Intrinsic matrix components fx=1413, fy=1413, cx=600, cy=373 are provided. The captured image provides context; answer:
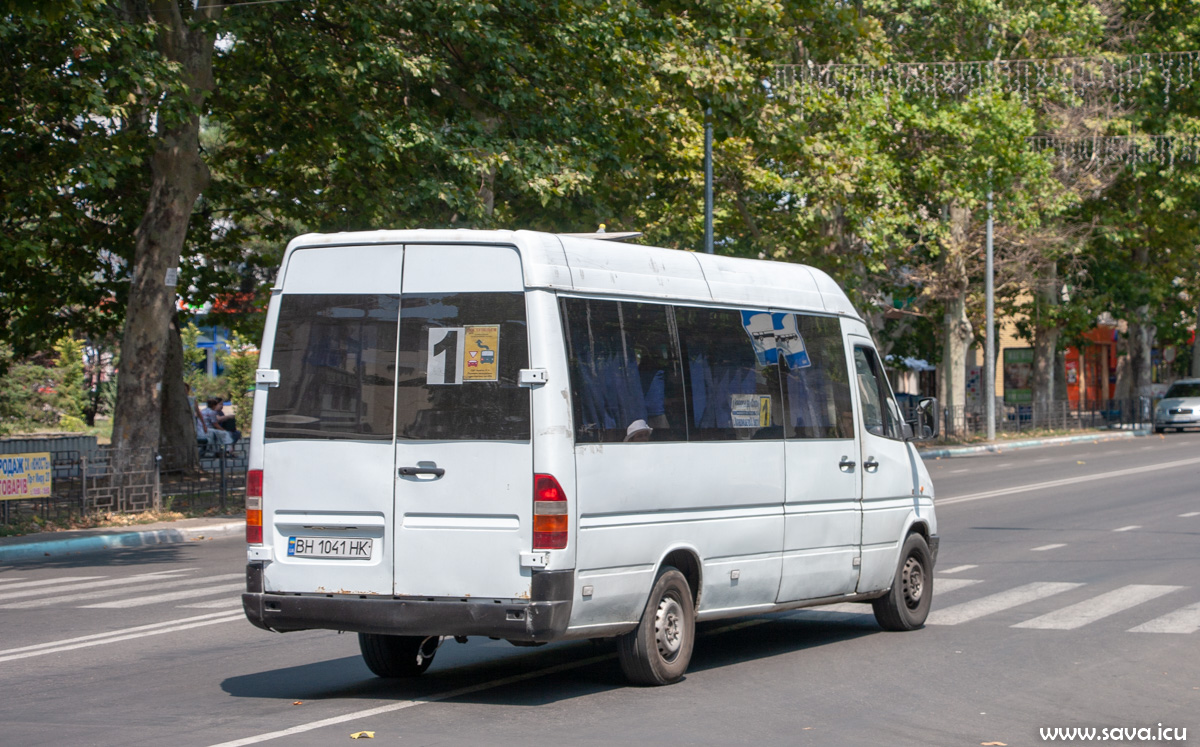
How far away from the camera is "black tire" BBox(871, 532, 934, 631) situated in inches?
404

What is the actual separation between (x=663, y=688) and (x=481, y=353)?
2.19 m

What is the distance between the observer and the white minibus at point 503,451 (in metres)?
7.36

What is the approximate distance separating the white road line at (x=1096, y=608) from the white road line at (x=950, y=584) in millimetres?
1251

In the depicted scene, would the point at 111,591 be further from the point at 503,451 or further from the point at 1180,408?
the point at 1180,408

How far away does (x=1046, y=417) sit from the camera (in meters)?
49.0

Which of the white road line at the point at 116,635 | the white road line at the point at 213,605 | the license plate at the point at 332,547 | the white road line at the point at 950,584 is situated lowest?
the white road line at the point at 116,635

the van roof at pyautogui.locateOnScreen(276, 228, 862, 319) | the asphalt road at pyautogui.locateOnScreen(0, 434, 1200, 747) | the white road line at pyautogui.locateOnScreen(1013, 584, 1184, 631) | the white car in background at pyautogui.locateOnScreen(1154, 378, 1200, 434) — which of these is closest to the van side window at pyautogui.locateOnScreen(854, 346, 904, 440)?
the van roof at pyautogui.locateOnScreen(276, 228, 862, 319)

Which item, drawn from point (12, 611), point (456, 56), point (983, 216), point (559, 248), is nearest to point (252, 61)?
point (456, 56)

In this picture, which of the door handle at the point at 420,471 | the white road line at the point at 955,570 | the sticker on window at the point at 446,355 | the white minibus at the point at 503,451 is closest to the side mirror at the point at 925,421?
the white minibus at the point at 503,451

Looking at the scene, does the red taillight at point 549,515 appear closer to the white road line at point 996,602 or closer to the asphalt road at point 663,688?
the asphalt road at point 663,688

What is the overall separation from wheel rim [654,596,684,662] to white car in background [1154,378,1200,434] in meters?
45.9

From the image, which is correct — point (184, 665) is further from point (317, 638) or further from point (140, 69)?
point (140, 69)

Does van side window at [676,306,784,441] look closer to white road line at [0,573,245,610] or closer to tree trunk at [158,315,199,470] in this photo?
white road line at [0,573,245,610]

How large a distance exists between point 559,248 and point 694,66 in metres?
16.4
